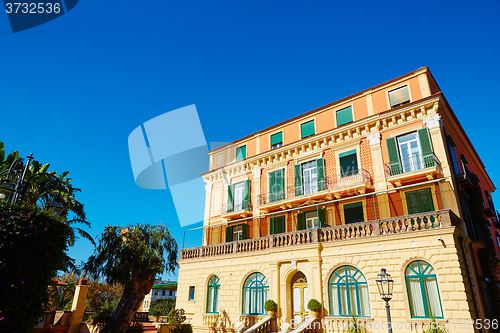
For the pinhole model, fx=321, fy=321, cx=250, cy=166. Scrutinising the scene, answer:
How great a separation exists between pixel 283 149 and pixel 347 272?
10364 mm

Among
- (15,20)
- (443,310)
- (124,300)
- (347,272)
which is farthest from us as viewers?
(124,300)

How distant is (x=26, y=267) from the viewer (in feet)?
30.5

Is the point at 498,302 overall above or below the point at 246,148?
below

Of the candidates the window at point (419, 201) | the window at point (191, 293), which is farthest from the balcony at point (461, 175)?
the window at point (191, 293)

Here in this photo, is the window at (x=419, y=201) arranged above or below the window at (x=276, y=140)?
below

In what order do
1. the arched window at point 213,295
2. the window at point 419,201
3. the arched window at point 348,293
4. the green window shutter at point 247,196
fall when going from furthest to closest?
1. the green window shutter at point 247,196
2. the arched window at point 213,295
3. the window at point 419,201
4. the arched window at point 348,293

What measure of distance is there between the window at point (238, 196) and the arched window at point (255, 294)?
20.5ft

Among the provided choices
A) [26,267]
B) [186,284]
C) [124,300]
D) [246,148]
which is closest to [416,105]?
[246,148]

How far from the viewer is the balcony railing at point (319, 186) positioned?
61.9 ft

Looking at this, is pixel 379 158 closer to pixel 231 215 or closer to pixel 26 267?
pixel 231 215

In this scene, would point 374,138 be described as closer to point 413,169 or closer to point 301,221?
point 413,169

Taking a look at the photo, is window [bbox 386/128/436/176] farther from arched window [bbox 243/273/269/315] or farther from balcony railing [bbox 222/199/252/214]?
balcony railing [bbox 222/199/252/214]

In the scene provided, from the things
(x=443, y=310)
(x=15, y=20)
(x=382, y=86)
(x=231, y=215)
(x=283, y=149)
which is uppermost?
(x=382, y=86)

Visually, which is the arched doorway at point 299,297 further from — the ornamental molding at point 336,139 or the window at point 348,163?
the ornamental molding at point 336,139
